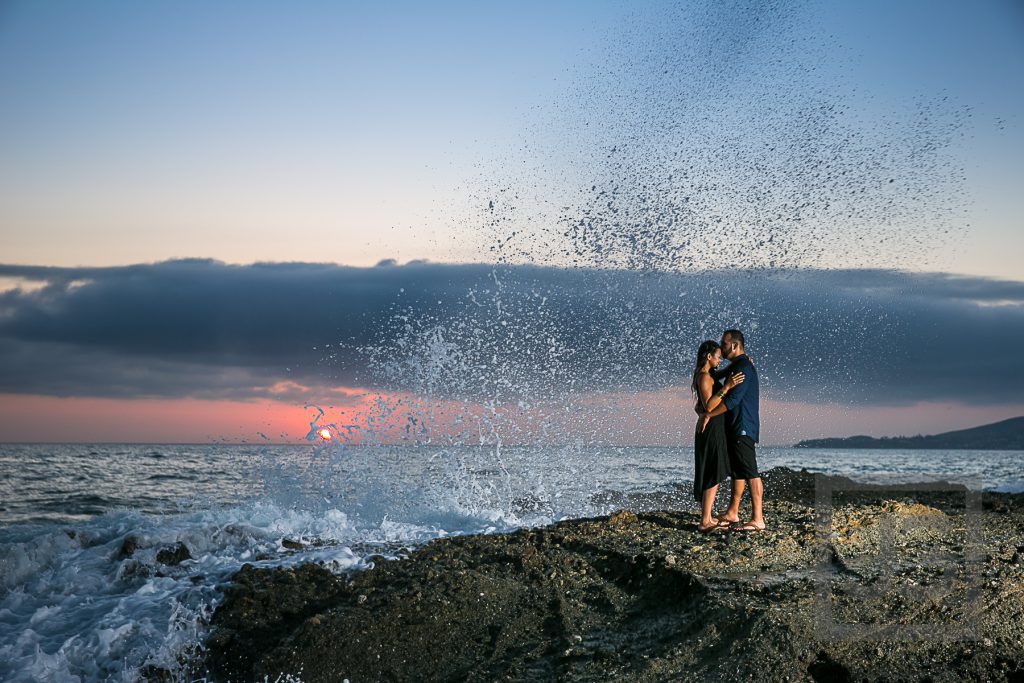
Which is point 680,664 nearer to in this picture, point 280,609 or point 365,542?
point 280,609

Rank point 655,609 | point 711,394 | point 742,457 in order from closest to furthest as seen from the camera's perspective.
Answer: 1. point 655,609
2. point 742,457
3. point 711,394

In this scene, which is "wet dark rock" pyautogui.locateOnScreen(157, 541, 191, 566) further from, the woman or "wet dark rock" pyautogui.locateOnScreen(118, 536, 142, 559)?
the woman

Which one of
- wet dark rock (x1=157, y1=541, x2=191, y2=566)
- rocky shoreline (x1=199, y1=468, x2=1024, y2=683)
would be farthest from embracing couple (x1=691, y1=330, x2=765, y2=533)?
wet dark rock (x1=157, y1=541, x2=191, y2=566)

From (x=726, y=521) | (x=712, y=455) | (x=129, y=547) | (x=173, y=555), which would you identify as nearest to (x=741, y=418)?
(x=712, y=455)

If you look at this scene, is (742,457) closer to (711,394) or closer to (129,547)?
(711,394)

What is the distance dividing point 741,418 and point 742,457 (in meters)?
0.45

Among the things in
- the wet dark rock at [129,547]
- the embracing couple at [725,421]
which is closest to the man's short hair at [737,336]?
the embracing couple at [725,421]

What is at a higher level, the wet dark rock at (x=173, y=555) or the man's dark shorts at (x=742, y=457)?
the man's dark shorts at (x=742, y=457)

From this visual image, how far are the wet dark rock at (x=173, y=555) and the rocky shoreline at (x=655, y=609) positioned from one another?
150 centimetres

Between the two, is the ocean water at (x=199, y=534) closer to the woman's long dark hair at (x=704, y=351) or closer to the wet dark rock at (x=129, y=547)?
the wet dark rock at (x=129, y=547)

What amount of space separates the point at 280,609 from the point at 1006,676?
20.3ft

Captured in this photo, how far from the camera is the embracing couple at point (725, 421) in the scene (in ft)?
29.9

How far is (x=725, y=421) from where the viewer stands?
931 cm

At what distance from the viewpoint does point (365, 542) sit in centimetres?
1027
